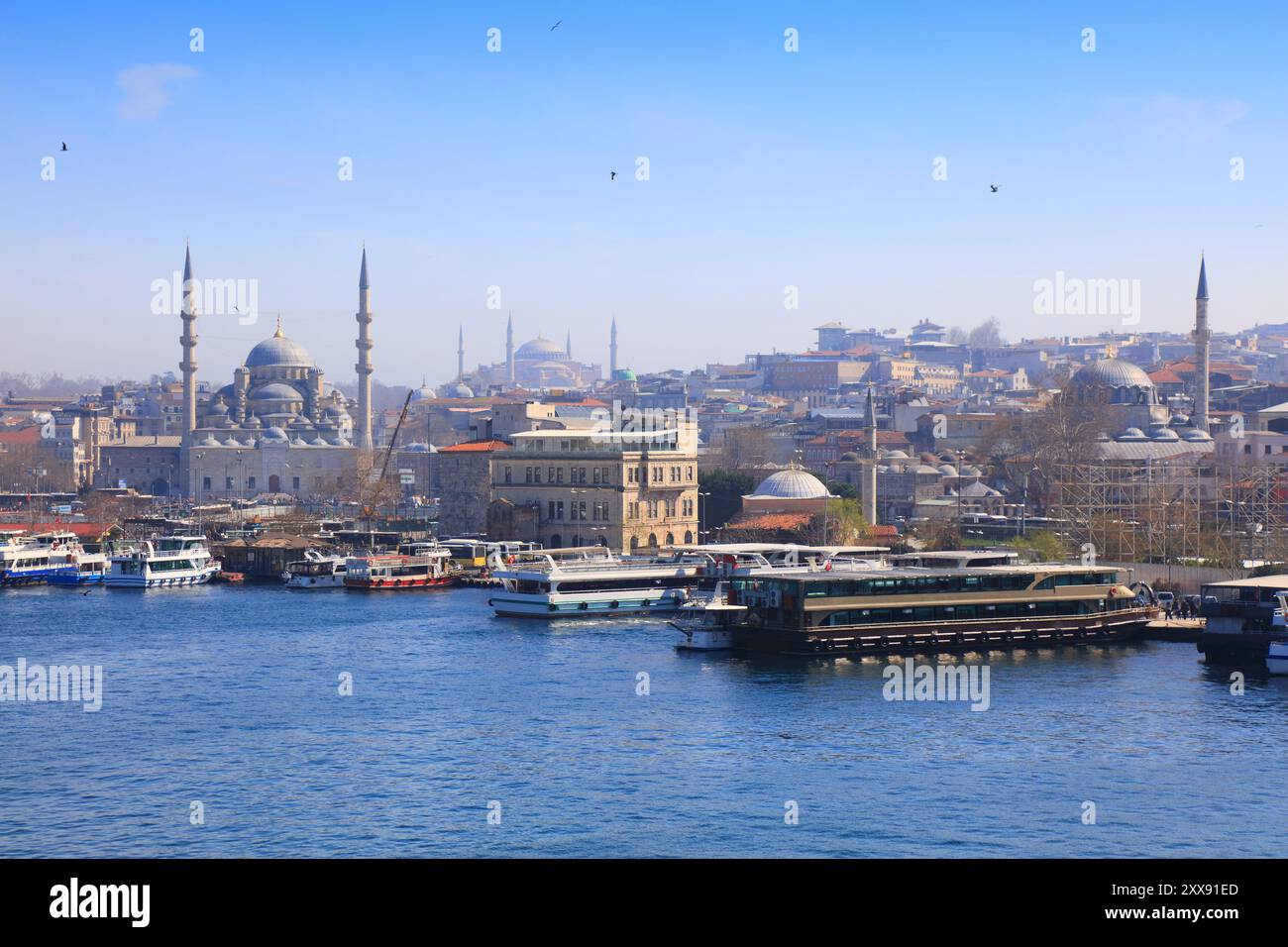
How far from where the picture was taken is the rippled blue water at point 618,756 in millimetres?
11039

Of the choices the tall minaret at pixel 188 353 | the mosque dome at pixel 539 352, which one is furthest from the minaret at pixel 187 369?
the mosque dome at pixel 539 352

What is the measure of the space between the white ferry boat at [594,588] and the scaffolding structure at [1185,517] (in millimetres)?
6554

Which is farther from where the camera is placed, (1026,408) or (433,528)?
(1026,408)

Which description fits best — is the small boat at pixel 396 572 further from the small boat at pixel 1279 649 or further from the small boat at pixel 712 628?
the small boat at pixel 1279 649

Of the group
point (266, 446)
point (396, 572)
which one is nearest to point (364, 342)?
point (266, 446)

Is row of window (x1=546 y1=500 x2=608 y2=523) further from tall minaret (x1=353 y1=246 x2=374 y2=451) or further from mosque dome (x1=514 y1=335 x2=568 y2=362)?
mosque dome (x1=514 y1=335 x2=568 y2=362)

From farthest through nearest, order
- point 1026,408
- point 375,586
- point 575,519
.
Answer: point 1026,408 < point 575,519 < point 375,586

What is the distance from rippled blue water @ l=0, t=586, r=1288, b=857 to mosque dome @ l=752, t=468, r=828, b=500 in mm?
16100

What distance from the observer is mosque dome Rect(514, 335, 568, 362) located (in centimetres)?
16525

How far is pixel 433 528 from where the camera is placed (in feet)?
131
